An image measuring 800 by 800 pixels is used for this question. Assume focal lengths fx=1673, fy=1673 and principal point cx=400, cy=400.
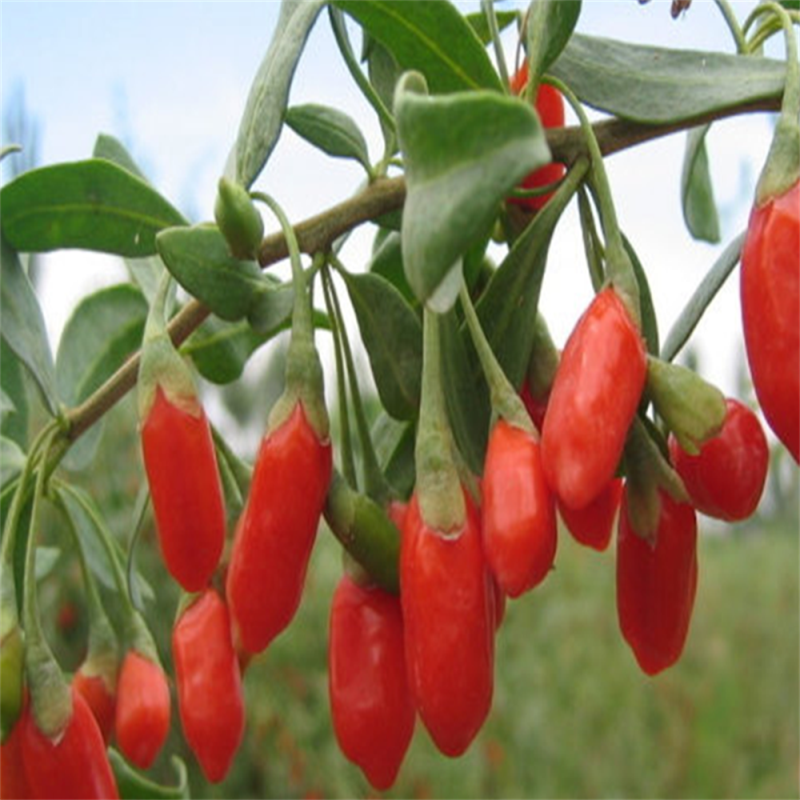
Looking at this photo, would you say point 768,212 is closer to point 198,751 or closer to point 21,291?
point 198,751

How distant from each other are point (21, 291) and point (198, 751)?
13.8 inches

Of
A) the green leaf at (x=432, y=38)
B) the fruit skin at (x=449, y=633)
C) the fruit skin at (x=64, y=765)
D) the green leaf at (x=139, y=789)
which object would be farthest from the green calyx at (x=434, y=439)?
the green leaf at (x=139, y=789)

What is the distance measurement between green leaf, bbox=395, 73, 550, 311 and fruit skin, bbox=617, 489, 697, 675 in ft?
0.87

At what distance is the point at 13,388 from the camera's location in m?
1.27

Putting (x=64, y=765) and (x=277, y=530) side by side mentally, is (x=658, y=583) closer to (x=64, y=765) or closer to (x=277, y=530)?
(x=277, y=530)

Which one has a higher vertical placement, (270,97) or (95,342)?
(270,97)

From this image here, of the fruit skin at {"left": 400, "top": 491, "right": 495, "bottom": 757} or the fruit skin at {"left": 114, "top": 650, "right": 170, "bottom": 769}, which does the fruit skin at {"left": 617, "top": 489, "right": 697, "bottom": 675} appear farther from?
the fruit skin at {"left": 114, "top": 650, "right": 170, "bottom": 769}

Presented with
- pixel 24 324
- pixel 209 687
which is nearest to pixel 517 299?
pixel 209 687

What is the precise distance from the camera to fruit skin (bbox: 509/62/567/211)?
3.24ft

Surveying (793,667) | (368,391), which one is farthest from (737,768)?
(368,391)

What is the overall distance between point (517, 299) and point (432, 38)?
0.49 feet

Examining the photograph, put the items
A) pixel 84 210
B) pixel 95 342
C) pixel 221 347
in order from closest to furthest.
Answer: pixel 84 210 < pixel 221 347 < pixel 95 342

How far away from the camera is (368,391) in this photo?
4.67m

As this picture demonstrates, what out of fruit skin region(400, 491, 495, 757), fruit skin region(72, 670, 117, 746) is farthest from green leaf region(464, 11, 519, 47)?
fruit skin region(72, 670, 117, 746)
